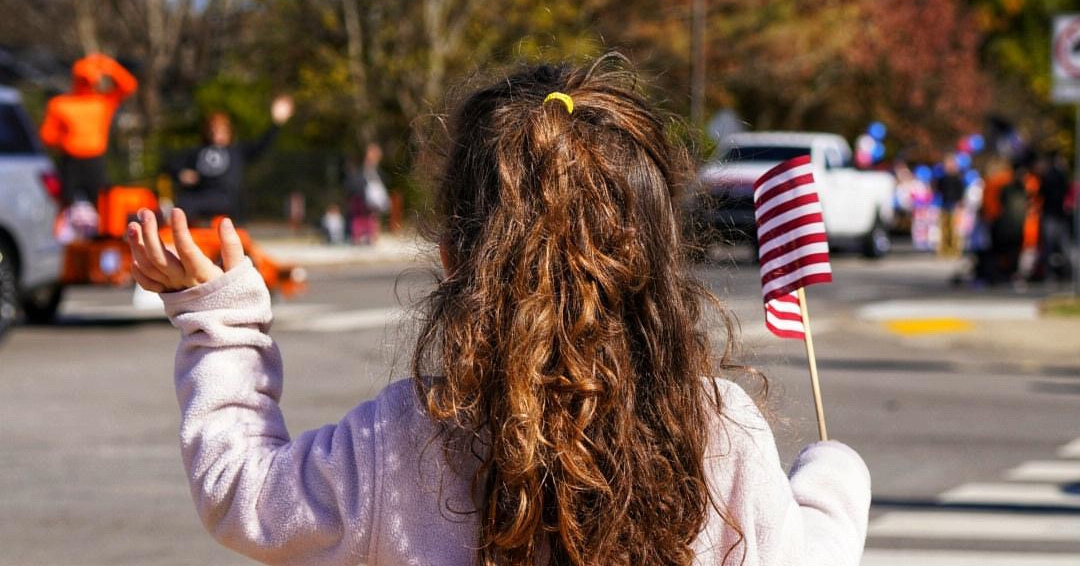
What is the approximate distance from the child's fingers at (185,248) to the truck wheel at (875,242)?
86.7ft

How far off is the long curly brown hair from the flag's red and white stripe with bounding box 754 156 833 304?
2.45 feet

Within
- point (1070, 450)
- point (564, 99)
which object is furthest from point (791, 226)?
point (1070, 450)

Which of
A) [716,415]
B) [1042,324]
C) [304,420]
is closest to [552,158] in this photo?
[716,415]

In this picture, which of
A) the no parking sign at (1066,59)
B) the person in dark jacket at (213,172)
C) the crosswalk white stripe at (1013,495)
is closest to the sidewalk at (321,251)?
the person in dark jacket at (213,172)

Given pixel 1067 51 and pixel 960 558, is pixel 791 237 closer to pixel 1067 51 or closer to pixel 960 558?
pixel 960 558

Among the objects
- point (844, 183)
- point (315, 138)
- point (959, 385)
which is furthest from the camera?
point (315, 138)

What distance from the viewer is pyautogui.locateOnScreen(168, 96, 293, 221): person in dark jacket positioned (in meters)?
14.6

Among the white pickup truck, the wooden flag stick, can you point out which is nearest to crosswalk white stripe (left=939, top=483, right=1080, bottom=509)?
the wooden flag stick

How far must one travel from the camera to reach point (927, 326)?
15656 mm

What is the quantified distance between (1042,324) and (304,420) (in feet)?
27.3

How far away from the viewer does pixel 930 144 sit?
169ft

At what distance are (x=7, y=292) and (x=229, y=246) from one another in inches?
454

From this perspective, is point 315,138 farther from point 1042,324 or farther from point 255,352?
point 255,352

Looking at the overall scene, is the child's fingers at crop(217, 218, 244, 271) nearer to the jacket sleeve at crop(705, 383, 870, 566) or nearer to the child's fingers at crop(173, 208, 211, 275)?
the child's fingers at crop(173, 208, 211, 275)
